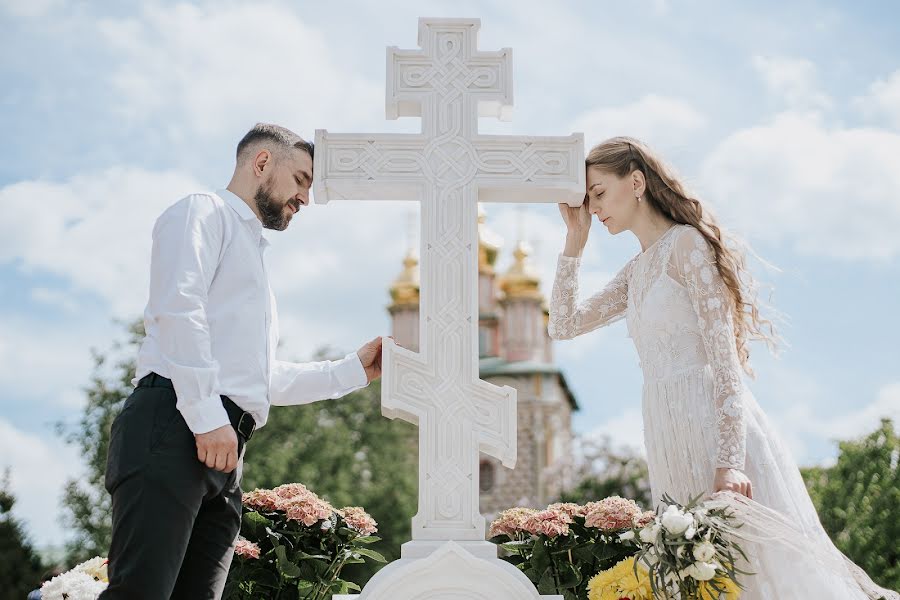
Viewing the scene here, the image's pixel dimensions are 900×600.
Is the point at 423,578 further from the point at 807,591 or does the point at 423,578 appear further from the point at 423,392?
the point at 807,591

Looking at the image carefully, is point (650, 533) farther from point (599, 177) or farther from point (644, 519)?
point (599, 177)

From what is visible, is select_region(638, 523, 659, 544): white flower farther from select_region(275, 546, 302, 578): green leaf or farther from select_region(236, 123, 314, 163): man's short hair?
select_region(236, 123, 314, 163): man's short hair

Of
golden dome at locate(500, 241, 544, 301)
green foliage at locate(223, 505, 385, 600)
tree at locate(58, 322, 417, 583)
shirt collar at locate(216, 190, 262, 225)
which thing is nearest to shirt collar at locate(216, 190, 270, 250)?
shirt collar at locate(216, 190, 262, 225)

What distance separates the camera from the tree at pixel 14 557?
11.6 meters

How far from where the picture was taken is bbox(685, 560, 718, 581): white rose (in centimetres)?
308

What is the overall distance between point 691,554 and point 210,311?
Result: 1.77 metres

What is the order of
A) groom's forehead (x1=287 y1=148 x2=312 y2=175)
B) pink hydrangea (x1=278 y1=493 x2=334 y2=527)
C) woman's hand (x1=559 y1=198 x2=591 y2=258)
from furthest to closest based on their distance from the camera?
1. pink hydrangea (x1=278 y1=493 x2=334 y2=527)
2. woman's hand (x1=559 y1=198 x2=591 y2=258)
3. groom's forehead (x1=287 y1=148 x2=312 y2=175)

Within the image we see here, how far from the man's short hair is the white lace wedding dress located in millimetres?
1485

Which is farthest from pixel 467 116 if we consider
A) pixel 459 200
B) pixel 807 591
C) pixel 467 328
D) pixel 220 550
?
pixel 807 591

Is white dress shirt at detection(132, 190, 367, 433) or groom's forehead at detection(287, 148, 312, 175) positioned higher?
groom's forehead at detection(287, 148, 312, 175)

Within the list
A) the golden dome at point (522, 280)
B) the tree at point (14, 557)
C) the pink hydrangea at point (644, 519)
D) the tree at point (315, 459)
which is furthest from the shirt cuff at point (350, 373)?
the golden dome at point (522, 280)

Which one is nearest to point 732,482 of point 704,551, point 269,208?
point 704,551

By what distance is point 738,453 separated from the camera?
3.40 m

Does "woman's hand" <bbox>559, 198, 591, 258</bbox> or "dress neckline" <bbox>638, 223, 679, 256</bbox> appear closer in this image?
"dress neckline" <bbox>638, 223, 679, 256</bbox>
